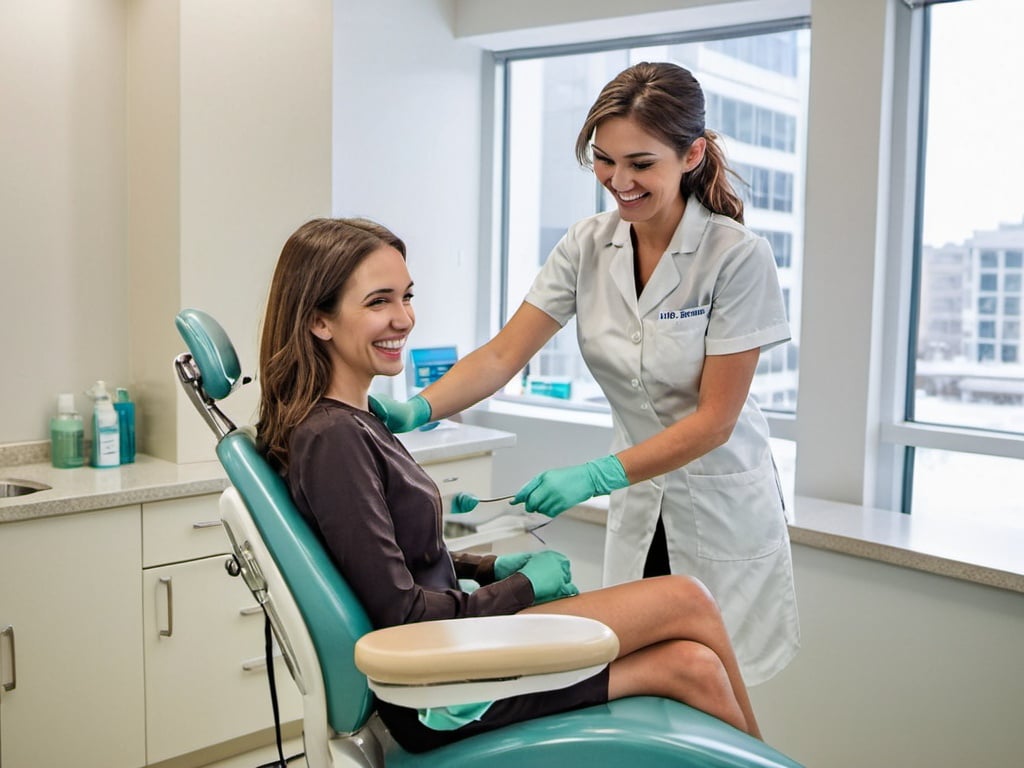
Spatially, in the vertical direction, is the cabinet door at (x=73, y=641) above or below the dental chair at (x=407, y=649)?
below

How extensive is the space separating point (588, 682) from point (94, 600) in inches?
51.6

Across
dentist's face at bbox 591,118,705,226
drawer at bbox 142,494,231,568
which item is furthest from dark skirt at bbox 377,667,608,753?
drawer at bbox 142,494,231,568

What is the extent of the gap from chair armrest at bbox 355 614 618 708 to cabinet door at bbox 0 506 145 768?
4.19 feet

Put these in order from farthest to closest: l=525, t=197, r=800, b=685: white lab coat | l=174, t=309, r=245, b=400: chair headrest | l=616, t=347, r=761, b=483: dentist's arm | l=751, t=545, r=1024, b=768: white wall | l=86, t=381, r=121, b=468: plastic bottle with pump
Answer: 1. l=86, t=381, r=121, b=468: plastic bottle with pump
2. l=751, t=545, r=1024, b=768: white wall
3. l=525, t=197, r=800, b=685: white lab coat
4. l=616, t=347, r=761, b=483: dentist's arm
5. l=174, t=309, r=245, b=400: chair headrest

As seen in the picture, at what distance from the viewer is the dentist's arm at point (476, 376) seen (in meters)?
1.67

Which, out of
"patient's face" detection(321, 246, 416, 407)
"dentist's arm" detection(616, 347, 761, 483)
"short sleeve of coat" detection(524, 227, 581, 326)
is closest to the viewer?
"patient's face" detection(321, 246, 416, 407)

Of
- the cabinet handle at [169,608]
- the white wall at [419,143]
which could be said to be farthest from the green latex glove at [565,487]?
the white wall at [419,143]

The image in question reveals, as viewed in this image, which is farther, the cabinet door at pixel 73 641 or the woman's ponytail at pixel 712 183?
the cabinet door at pixel 73 641

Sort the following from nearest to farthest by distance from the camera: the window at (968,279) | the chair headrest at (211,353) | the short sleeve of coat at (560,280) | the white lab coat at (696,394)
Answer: the chair headrest at (211,353)
the white lab coat at (696,394)
the short sleeve of coat at (560,280)
the window at (968,279)

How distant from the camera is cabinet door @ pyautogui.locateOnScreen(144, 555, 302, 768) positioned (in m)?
2.26

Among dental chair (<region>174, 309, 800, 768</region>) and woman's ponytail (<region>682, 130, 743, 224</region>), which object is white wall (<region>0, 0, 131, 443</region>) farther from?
woman's ponytail (<region>682, 130, 743, 224</region>)

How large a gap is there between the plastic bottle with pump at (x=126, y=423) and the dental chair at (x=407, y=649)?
127cm

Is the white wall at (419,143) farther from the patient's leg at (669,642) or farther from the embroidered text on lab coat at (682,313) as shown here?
the patient's leg at (669,642)

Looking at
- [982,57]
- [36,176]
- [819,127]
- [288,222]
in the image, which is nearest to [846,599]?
[819,127]
